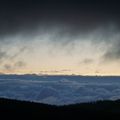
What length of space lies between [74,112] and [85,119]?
1014 centimetres

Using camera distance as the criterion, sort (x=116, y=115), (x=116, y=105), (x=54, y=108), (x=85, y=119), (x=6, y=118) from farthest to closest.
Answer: (x=116, y=105) → (x=54, y=108) → (x=116, y=115) → (x=85, y=119) → (x=6, y=118)

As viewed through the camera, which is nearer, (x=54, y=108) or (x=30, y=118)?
(x=30, y=118)

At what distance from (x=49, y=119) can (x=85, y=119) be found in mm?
7881

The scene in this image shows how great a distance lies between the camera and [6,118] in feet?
299

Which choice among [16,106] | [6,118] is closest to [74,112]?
[16,106]

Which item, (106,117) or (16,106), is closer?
(106,117)

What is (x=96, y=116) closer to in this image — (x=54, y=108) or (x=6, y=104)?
(x=54, y=108)

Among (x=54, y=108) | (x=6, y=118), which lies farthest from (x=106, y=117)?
(x=6, y=118)

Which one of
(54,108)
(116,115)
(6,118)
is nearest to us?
(6,118)

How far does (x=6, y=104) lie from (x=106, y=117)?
80.9ft

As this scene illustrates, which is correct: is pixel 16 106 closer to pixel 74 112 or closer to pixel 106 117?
pixel 74 112

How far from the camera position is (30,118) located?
9419cm

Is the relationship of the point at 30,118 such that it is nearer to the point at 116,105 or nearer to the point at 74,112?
the point at 74,112

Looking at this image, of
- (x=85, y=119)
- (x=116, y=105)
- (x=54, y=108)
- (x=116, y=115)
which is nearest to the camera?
(x=85, y=119)
